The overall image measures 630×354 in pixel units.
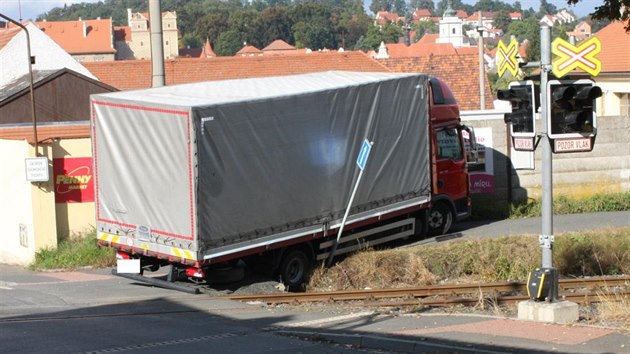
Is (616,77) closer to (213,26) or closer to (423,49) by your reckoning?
(423,49)

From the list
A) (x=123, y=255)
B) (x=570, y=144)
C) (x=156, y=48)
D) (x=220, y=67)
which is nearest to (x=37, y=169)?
(x=156, y=48)

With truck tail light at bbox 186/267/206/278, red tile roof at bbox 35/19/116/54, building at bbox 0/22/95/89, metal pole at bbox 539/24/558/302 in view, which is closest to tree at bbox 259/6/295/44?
red tile roof at bbox 35/19/116/54

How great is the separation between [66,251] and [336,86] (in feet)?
25.1

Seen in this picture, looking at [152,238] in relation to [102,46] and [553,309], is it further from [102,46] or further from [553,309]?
[102,46]

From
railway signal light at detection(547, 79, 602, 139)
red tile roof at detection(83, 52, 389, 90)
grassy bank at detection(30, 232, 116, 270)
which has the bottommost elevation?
grassy bank at detection(30, 232, 116, 270)

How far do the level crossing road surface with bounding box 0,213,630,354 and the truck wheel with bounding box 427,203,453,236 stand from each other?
6651mm

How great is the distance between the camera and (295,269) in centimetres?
1798

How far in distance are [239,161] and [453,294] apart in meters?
4.51

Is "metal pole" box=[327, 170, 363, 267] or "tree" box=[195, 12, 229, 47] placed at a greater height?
"tree" box=[195, 12, 229, 47]

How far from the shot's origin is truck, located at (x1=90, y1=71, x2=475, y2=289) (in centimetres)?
1592

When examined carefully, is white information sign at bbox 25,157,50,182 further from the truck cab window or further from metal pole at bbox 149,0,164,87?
the truck cab window

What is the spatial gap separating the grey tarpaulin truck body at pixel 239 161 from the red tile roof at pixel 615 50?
81.1 ft

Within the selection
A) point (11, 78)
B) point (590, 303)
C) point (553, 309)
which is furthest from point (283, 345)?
point (11, 78)

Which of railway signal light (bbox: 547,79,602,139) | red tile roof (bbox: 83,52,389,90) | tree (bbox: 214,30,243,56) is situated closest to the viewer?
railway signal light (bbox: 547,79,602,139)
